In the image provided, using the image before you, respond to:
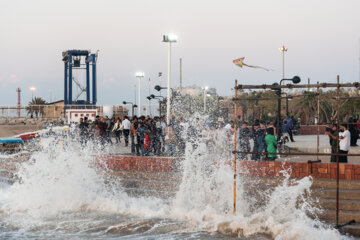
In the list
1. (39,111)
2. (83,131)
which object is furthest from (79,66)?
(83,131)

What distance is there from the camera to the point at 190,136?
1644cm

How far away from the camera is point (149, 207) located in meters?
10.4

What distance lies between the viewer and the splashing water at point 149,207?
28.1ft

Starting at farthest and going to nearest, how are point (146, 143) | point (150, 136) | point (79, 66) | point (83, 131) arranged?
point (79, 66) → point (83, 131) → point (150, 136) → point (146, 143)

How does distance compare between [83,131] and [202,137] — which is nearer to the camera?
[202,137]

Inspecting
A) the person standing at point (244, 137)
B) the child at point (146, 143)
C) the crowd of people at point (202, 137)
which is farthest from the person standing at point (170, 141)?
the person standing at point (244, 137)

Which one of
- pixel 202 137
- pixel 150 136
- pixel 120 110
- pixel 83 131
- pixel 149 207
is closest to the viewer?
pixel 149 207

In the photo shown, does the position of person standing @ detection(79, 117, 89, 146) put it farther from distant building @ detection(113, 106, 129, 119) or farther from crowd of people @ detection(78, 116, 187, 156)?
distant building @ detection(113, 106, 129, 119)

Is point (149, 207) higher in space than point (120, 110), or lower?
lower

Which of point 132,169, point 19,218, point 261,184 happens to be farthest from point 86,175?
point 261,184

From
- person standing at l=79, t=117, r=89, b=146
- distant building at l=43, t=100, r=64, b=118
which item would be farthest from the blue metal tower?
person standing at l=79, t=117, r=89, b=146

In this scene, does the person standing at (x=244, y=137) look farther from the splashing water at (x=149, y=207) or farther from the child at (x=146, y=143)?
the child at (x=146, y=143)

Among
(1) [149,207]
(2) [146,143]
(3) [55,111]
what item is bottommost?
(1) [149,207]

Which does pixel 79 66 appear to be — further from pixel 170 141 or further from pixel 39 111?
pixel 170 141
